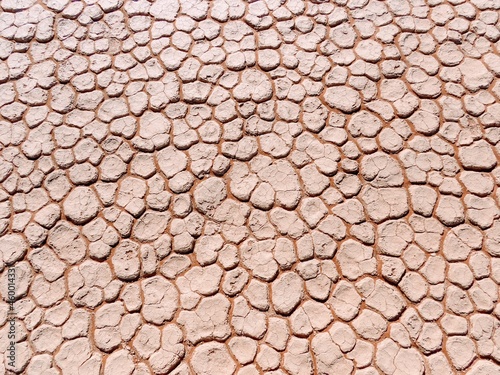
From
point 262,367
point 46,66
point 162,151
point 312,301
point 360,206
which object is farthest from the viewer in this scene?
point 46,66

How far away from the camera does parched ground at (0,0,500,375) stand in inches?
85.7

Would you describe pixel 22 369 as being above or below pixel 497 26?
below

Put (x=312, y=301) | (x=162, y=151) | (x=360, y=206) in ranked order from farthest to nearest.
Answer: (x=162, y=151) < (x=360, y=206) < (x=312, y=301)

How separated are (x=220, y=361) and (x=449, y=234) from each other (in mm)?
1217

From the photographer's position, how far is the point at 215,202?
251 centimetres

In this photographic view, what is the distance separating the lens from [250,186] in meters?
2.55

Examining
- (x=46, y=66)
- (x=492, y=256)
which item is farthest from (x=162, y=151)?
(x=492, y=256)

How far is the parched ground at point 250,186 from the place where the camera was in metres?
2.18

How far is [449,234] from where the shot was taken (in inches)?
94.2

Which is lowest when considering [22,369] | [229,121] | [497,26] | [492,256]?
[22,369]

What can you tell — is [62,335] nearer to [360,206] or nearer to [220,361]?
[220,361]

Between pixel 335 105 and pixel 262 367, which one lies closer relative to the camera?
pixel 262 367

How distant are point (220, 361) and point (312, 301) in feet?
1.58

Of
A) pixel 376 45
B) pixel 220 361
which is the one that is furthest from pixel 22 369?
pixel 376 45
